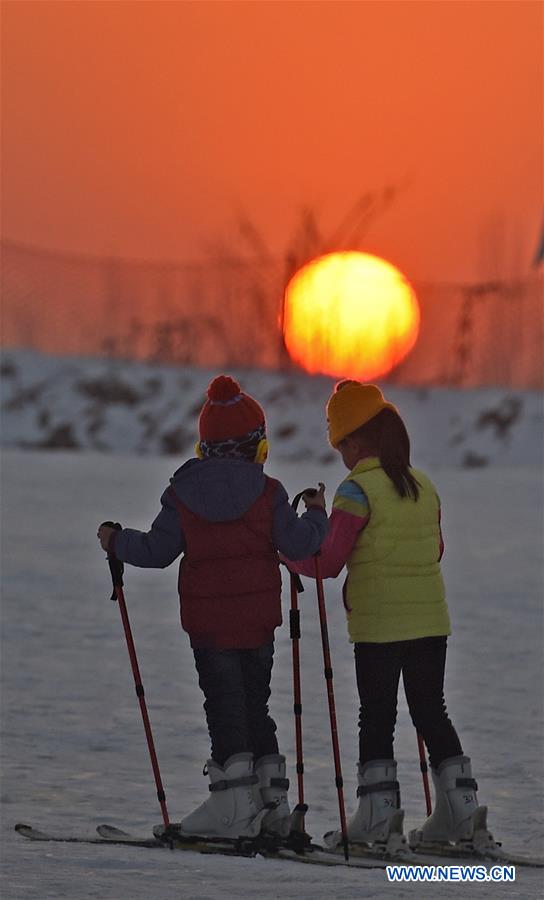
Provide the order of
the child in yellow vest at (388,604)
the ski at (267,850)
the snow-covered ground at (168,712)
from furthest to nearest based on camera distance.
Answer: the child in yellow vest at (388,604), the ski at (267,850), the snow-covered ground at (168,712)

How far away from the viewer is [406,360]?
34.2 meters

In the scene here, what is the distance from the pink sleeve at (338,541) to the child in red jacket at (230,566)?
86 mm

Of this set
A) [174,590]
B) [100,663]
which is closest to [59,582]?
[174,590]

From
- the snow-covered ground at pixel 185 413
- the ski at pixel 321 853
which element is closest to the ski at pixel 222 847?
the ski at pixel 321 853

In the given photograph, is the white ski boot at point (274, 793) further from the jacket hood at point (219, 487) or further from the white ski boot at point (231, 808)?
the jacket hood at point (219, 487)

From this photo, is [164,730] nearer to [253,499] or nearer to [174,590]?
[253,499]

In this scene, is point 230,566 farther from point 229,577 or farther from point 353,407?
point 353,407

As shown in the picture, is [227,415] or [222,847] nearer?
[222,847]

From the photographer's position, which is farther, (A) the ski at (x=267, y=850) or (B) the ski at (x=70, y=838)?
(B) the ski at (x=70, y=838)

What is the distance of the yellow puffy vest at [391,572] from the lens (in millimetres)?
5391

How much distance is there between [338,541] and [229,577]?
38cm

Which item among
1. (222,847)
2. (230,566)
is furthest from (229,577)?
(222,847)

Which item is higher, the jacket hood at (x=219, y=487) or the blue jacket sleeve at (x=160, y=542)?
the jacket hood at (x=219, y=487)

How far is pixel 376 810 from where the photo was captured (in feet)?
17.9
